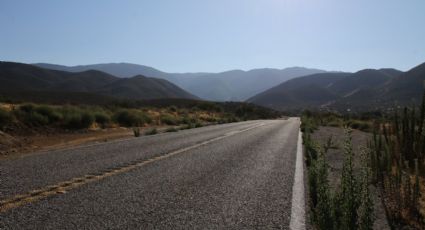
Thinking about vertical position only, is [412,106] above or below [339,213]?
above

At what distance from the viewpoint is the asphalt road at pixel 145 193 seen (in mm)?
4695

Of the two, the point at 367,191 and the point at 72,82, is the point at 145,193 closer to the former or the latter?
the point at 367,191

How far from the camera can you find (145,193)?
6.13 m

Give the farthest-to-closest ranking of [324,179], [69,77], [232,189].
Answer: [69,77]
[232,189]
[324,179]

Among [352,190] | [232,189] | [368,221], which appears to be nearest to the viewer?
[368,221]

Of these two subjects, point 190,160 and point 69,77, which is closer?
point 190,160

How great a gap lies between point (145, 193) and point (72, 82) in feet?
552

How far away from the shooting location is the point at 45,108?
81.9 ft

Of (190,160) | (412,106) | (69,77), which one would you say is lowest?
(190,160)

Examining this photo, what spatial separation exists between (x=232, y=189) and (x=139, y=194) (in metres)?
1.46

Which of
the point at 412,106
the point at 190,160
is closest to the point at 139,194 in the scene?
the point at 190,160

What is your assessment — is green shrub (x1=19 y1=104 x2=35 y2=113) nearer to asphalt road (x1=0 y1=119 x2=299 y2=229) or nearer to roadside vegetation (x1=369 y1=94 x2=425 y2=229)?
asphalt road (x1=0 y1=119 x2=299 y2=229)

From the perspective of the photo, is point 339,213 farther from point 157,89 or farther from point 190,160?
point 157,89

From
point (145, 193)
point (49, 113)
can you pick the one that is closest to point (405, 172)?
point (145, 193)
